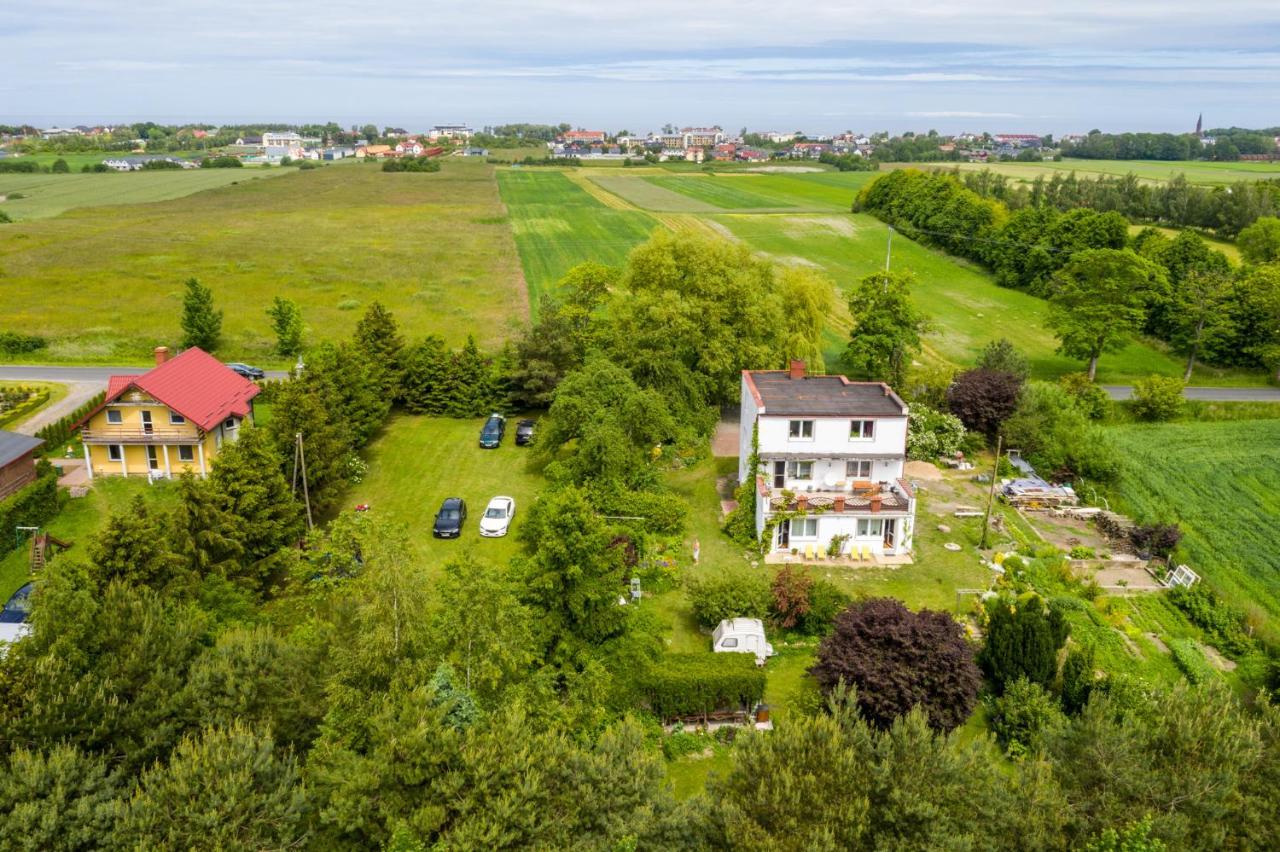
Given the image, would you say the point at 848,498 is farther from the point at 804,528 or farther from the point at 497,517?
the point at 497,517

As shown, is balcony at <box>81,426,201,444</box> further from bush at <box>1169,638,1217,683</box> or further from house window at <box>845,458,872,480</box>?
bush at <box>1169,638,1217,683</box>

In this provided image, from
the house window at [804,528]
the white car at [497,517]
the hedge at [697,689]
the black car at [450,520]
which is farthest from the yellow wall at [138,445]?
the house window at [804,528]

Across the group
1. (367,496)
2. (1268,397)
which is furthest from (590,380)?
(1268,397)

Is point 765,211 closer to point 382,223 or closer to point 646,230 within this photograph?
point 646,230

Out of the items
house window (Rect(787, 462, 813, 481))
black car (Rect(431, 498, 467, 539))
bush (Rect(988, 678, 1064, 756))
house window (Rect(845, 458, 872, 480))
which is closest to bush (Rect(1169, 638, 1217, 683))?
bush (Rect(988, 678, 1064, 756))

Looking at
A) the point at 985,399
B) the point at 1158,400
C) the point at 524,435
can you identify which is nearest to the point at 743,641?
the point at 524,435

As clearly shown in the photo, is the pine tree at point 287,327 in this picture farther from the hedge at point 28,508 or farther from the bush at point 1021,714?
the bush at point 1021,714
